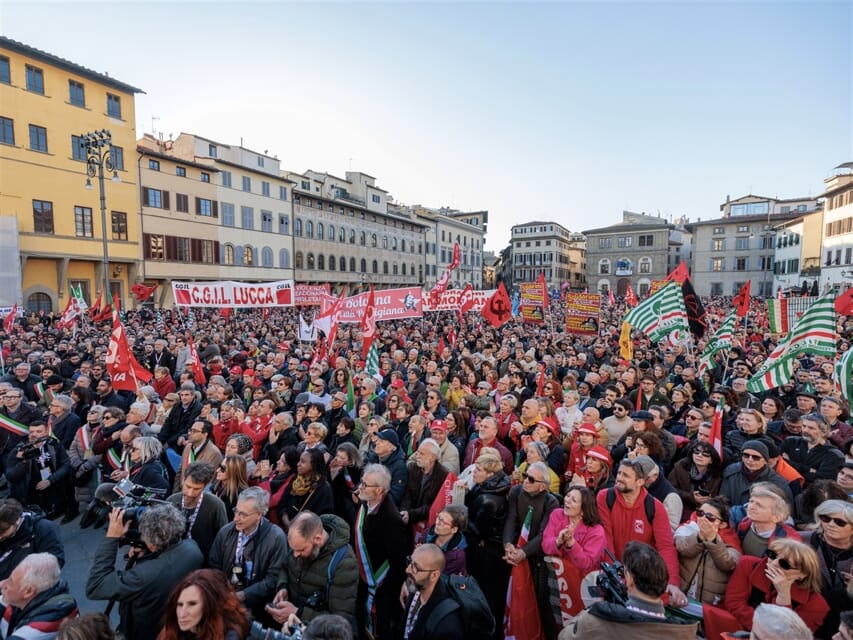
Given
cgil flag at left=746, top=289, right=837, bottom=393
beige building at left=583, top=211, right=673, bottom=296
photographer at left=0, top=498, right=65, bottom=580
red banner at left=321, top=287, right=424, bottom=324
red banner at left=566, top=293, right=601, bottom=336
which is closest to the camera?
photographer at left=0, top=498, right=65, bottom=580

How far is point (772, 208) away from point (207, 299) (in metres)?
76.3

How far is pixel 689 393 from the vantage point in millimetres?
7605

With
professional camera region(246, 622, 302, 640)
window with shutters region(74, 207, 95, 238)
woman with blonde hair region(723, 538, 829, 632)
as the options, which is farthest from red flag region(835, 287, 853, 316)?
window with shutters region(74, 207, 95, 238)

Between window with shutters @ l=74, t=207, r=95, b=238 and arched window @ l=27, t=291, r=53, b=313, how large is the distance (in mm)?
4067

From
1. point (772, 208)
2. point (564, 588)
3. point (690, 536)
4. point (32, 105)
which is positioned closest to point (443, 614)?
point (564, 588)

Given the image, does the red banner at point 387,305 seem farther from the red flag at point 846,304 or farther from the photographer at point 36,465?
the red flag at point 846,304

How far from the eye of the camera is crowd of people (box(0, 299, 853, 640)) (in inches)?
105

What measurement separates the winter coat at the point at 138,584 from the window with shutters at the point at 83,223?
3314 cm

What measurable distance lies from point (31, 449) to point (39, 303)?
28779mm

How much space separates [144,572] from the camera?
2.94m

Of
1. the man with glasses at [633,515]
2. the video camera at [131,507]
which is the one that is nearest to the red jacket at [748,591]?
the man with glasses at [633,515]

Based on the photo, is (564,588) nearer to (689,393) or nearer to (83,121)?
(689,393)

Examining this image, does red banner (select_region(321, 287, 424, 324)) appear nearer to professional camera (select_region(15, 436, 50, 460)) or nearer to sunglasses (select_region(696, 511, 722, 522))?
professional camera (select_region(15, 436, 50, 460))

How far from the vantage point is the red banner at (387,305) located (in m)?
13.1
